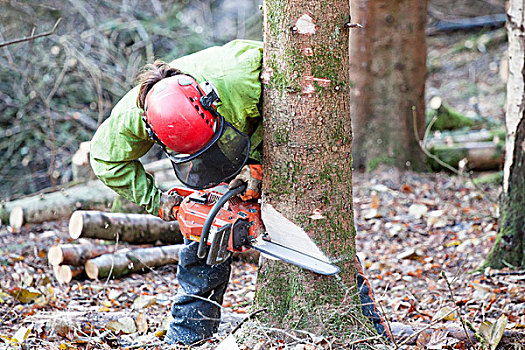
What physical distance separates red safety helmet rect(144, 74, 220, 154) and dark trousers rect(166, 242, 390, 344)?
2.60 feet

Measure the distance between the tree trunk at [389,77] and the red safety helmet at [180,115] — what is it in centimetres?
414

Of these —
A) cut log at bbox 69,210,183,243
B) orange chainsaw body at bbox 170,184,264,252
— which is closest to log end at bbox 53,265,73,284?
cut log at bbox 69,210,183,243

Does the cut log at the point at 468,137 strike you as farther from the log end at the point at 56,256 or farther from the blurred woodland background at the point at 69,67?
the log end at the point at 56,256

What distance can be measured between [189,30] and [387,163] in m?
3.93

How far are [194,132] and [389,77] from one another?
4.35m

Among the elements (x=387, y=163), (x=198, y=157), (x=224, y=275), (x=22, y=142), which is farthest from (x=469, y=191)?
(x=22, y=142)

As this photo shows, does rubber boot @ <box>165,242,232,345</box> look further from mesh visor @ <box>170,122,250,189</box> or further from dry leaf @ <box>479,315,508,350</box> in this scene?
dry leaf @ <box>479,315,508,350</box>

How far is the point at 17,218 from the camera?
18.7 feet

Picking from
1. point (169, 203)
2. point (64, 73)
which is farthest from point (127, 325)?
point (64, 73)

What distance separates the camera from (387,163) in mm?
6406

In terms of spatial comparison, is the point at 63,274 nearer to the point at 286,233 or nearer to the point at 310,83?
the point at 286,233

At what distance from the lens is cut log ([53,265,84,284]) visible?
442 centimetres

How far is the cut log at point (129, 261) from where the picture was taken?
14.6 feet

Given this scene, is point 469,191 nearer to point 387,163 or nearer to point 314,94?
point 387,163
